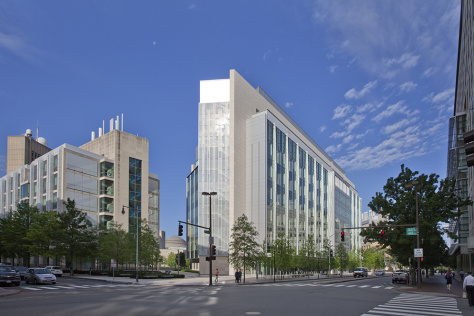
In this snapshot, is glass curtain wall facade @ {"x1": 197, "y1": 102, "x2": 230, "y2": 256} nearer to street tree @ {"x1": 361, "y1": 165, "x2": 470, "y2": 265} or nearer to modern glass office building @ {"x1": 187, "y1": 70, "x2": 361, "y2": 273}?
modern glass office building @ {"x1": 187, "y1": 70, "x2": 361, "y2": 273}

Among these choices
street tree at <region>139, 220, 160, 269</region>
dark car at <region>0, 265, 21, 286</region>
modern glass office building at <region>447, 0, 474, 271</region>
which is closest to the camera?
dark car at <region>0, 265, 21, 286</region>

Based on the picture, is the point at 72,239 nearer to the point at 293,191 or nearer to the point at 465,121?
the point at 293,191

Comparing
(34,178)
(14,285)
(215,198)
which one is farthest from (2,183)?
(14,285)

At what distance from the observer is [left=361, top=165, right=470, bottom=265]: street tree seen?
4247cm

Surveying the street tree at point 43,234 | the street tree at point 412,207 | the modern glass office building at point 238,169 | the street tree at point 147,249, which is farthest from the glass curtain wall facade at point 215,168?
the street tree at point 412,207

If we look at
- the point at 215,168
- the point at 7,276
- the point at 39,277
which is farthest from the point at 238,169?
the point at 7,276

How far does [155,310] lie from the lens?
17.4 meters

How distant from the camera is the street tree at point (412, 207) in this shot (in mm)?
42469

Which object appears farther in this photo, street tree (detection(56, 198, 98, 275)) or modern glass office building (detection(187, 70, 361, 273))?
modern glass office building (detection(187, 70, 361, 273))

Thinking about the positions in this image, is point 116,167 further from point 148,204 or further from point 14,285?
point 14,285

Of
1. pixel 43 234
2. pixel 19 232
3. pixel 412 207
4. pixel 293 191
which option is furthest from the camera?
pixel 293 191

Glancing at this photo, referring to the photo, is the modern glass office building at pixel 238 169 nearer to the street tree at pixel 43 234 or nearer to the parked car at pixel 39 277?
the street tree at pixel 43 234

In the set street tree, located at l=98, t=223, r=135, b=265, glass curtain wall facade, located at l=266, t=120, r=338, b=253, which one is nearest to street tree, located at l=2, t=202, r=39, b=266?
street tree, located at l=98, t=223, r=135, b=265

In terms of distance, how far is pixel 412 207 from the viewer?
144 feet
